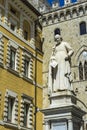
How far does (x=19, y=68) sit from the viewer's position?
20.8 m

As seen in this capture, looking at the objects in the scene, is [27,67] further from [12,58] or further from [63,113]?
[63,113]

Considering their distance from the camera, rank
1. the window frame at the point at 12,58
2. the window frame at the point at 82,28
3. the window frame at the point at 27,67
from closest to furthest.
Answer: the window frame at the point at 12,58 → the window frame at the point at 27,67 → the window frame at the point at 82,28

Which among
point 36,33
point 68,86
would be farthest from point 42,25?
point 68,86

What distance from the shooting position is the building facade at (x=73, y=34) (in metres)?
24.6

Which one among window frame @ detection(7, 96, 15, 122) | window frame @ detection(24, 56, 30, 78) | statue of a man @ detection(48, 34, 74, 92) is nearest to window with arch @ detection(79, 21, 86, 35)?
window frame @ detection(24, 56, 30, 78)

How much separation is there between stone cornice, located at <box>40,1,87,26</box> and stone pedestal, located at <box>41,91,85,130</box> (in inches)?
681

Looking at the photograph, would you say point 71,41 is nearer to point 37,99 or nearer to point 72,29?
point 72,29

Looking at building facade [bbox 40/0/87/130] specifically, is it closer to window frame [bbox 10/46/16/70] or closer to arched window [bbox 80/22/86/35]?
arched window [bbox 80/22/86/35]

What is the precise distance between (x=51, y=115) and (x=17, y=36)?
40.6ft

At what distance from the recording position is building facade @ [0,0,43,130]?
19156 millimetres

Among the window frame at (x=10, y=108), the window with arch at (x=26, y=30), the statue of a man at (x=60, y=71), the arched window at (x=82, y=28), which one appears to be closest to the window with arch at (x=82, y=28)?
the arched window at (x=82, y=28)

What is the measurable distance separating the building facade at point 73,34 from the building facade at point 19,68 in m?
2.67

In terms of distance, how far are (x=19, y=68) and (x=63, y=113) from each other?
11838mm

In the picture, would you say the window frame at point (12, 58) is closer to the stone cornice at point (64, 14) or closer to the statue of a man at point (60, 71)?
the stone cornice at point (64, 14)
